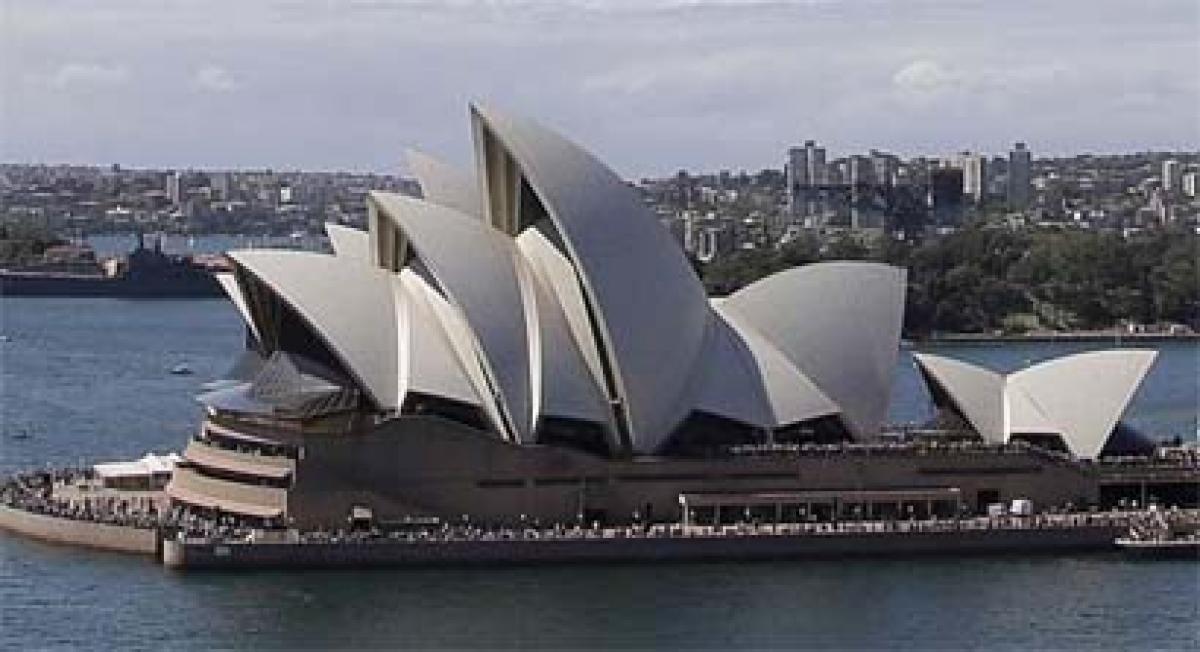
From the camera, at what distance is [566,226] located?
34625 mm

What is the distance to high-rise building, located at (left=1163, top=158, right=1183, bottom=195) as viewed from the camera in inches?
6773

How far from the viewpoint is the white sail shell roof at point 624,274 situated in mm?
34812

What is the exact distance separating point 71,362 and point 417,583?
118 ft

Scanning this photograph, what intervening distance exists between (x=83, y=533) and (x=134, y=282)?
234 ft

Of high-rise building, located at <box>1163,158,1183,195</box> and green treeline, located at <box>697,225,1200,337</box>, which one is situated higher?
high-rise building, located at <box>1163,158,1183,195</box>

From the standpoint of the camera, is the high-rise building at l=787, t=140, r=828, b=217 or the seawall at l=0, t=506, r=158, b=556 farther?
the high-rise building at l=787, t=140, r=828, b=217

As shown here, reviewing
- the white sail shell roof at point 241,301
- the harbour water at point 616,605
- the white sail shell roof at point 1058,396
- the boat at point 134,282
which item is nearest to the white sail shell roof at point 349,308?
the white sail shell roof at point 241,301

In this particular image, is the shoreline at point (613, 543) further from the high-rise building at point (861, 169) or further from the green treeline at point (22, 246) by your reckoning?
the high-rise building at point (861, 169)

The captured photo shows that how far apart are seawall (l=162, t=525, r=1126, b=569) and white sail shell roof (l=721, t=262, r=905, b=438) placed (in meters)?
2.98

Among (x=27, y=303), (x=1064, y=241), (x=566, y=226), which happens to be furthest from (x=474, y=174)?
(x=27, y=303)

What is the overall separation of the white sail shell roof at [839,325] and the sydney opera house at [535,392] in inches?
2.0

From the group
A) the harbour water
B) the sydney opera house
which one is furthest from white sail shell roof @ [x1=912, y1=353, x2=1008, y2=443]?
the harbour water

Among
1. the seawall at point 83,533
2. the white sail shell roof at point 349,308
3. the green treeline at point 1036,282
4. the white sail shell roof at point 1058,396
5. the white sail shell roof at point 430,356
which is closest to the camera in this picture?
the seawall at point 83,533

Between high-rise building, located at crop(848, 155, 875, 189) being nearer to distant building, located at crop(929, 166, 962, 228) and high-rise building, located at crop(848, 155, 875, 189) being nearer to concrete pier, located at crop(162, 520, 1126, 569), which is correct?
distant building, located at crop(929, 166, 962, 228)
